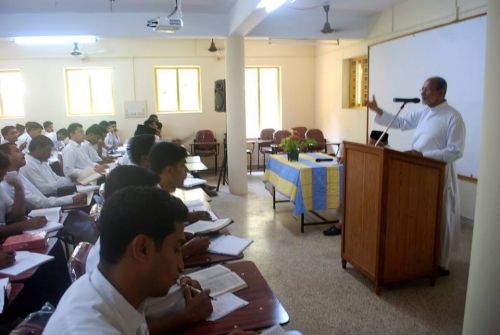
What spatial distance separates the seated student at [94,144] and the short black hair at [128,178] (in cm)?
471

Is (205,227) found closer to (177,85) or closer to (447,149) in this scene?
(447,149)

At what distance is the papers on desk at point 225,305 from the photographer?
1.48m

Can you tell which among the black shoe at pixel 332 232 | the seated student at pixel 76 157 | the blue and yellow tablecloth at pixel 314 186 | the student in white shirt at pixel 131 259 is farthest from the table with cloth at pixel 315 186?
the student in white shirt at pixel 131 259

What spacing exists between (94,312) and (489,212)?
160cm

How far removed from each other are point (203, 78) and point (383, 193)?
6.85m

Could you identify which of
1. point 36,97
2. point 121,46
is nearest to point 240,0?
point 121,46

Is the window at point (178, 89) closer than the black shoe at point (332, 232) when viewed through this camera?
No

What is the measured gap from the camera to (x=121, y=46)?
877 centimetres

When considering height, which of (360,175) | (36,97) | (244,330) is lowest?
(244,330)

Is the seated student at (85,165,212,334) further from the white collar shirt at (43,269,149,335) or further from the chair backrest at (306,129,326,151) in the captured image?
the chair backrest at (306,129,326,151)

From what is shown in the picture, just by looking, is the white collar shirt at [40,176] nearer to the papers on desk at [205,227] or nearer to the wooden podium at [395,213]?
the papers on desk at [205,227]

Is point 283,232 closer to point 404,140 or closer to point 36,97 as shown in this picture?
point 404,140

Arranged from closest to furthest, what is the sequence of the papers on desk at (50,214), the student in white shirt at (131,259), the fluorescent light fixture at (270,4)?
the student in white shirt at (131,259)
the papers on desk at (50,214)
the fluorescent light fixture at (270,4)

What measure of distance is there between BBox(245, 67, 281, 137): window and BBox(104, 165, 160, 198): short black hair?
7530mm
